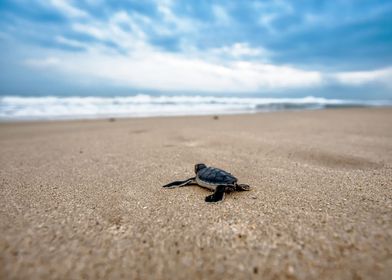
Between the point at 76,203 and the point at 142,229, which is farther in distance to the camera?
the point at 76,203

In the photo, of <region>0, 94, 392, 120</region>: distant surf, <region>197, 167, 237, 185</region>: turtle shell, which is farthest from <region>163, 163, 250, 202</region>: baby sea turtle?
<region>0, 94, 392, 120</region>: distant surf

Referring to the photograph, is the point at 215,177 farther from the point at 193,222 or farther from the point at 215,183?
the point at 193,222

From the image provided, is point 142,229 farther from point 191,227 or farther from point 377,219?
point 377,219

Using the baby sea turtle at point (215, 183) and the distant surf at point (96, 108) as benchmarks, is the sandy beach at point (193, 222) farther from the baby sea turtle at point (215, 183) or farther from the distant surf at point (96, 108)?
the distant surf at point (96, 108)

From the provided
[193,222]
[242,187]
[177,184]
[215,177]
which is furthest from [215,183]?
[193,222]

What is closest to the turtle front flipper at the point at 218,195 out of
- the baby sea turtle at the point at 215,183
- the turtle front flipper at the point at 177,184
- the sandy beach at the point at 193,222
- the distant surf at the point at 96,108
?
the baby sea turtle at the point at 215,183

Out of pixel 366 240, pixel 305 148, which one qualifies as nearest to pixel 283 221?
pixel 366 240
